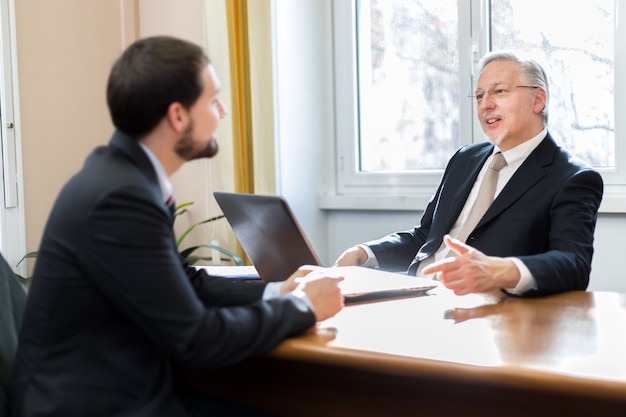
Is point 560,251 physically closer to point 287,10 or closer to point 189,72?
point 189,72

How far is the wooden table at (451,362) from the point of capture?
42.0 inches

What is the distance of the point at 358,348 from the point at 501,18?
2423mm

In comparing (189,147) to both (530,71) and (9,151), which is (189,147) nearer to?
(530,71)

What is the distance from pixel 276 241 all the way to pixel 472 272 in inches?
21.5

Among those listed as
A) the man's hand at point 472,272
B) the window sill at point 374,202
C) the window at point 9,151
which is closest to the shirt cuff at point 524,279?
the man's hand at point 472,272

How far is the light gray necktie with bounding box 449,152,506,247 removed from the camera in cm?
216

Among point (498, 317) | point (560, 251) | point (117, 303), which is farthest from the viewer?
point (560, 251)

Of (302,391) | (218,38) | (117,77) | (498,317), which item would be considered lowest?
(302,391)

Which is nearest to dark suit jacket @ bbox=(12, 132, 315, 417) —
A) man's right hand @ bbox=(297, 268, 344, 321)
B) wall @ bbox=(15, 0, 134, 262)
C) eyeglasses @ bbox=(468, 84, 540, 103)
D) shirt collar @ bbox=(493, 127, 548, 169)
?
man's right hand @ bbox=(297, 268, 344, 321)

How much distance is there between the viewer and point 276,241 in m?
1.88

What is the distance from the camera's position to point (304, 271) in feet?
5.35

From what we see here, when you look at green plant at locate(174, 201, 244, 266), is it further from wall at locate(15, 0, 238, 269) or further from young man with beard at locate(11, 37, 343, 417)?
young man with beard at locate(11, 37, 343, 417)

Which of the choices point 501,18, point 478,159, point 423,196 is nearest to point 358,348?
point 478,159

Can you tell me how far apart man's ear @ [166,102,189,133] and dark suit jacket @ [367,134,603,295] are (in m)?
0.81
